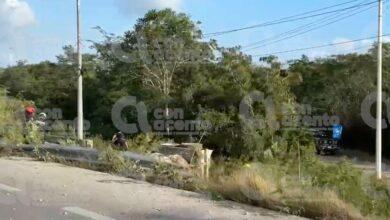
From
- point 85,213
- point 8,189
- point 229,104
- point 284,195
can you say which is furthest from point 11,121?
point 284,195

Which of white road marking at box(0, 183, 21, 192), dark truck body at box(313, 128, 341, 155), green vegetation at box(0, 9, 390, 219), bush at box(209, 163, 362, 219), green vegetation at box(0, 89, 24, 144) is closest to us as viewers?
bush at box(209, 163, 362, 219)

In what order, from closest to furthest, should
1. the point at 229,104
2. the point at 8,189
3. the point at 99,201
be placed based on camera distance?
the point at 99,201 → the point at 8,189 → the point at 229,104

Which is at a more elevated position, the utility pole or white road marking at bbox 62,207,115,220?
the utility pole

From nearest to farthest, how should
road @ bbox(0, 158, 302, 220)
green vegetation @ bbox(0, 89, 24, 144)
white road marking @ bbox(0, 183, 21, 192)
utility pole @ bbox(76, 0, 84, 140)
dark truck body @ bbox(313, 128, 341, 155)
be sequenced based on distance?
road @ bbox(0, 158, 302, 220), white road marking @ bbox(0, 183, 21, 192), green vegetation @ bbox(0, 89, 24, 144), utility pole @ bbox(76, 0, 84, 140), dark truck body @ bbox(313, 128, 341, 155)

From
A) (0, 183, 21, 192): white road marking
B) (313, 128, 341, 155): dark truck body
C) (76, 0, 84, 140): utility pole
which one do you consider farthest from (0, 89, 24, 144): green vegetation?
(313, 128, 341, 155): dark truck body

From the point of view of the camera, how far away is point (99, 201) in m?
9.13

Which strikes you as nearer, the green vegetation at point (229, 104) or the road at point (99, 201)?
the road at point (99, 201)

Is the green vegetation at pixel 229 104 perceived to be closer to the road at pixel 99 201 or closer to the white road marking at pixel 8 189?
the road at pixel 99 201

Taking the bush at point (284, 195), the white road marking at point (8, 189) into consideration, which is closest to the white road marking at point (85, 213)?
the white road marking at point (8, 189)

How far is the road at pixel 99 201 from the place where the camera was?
8.19m

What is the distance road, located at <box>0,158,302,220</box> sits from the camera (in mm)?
8188

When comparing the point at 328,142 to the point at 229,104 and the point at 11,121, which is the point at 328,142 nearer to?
the point at 229,104

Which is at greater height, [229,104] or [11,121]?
[229,104]

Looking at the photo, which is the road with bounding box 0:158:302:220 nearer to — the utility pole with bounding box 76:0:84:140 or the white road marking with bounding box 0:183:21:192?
the white road marking with bounding box 0:183:21:192
